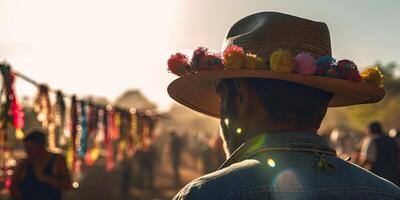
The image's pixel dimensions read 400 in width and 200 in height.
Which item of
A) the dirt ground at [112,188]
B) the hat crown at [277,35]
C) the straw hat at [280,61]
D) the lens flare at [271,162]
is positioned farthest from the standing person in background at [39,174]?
the dirt ground at [112,188]

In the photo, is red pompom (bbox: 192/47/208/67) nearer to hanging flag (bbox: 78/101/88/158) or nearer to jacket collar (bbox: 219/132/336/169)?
jacket collar (bbox: 219/132/336/169)

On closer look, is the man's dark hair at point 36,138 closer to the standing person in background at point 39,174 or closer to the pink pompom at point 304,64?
the standing person in background at point 39,174

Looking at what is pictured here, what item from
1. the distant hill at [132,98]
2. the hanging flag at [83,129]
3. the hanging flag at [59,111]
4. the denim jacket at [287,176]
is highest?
the denim jacket at [287,176]

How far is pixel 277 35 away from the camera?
2268 mm

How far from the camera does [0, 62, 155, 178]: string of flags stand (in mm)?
6453

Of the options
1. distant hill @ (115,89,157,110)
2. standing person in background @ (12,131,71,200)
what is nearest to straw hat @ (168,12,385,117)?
standing person in background @ (12,131,71,200)

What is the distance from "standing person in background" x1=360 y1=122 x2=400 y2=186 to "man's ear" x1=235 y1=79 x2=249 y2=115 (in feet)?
25.9

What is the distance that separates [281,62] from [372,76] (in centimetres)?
64

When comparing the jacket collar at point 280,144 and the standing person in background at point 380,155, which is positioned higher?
the jacket collar at point 280,144

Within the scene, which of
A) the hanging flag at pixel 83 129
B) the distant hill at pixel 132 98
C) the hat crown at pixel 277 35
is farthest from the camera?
the distant hill at pixel 132 98

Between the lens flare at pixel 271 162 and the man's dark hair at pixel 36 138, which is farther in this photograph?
the man's dark hair at pixel 36 138

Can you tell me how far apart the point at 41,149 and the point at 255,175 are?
490 centimetres

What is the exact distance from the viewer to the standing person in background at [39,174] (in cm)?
626

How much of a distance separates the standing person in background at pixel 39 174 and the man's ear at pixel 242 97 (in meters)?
4.57
